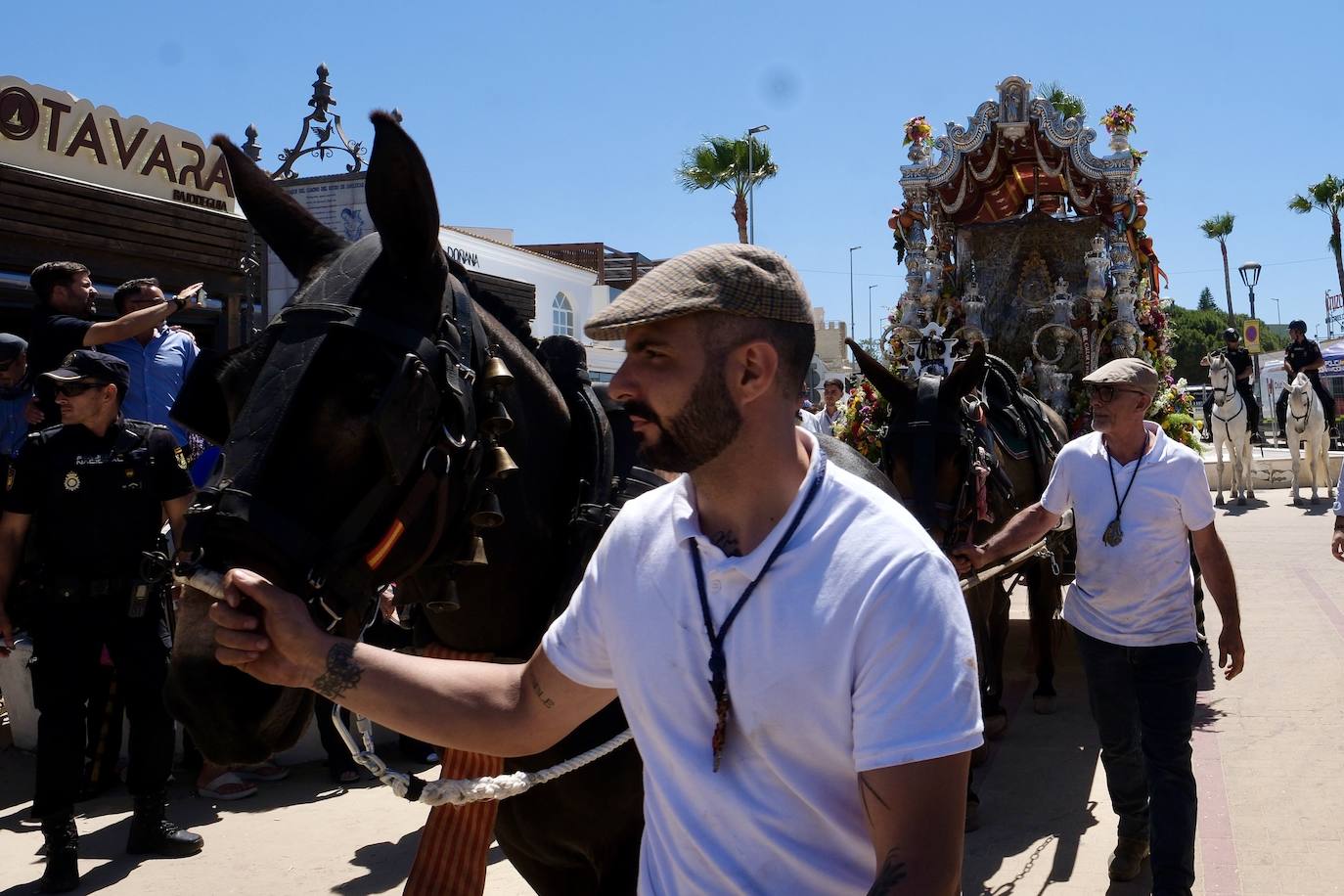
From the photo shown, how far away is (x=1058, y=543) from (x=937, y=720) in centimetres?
562

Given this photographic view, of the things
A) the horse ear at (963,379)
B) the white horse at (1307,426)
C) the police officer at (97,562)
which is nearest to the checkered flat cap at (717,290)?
the horse ear at (963,379)

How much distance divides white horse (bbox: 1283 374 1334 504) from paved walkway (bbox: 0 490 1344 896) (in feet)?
36.7

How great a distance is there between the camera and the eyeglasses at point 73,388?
5109mm

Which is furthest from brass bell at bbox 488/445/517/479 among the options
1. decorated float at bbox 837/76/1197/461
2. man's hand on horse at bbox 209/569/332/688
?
decorated float at bbox 837/76/1197/461

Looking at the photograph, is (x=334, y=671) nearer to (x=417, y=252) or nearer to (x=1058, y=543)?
(x=417, y=252)

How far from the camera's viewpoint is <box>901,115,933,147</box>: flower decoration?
37.3 ft

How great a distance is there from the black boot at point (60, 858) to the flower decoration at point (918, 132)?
32.2 ft

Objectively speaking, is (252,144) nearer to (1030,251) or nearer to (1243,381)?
(1030,251)

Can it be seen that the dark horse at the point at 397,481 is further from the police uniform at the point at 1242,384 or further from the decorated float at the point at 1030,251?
the police uniform at the point at 1242,384

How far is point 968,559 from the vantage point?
4676 millimetres

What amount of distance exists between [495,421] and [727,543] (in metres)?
0.70

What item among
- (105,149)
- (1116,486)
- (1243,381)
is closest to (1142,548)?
(1116,486)

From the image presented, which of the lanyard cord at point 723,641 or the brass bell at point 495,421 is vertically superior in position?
the brass bell at point 495,421

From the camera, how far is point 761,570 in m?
1.49
